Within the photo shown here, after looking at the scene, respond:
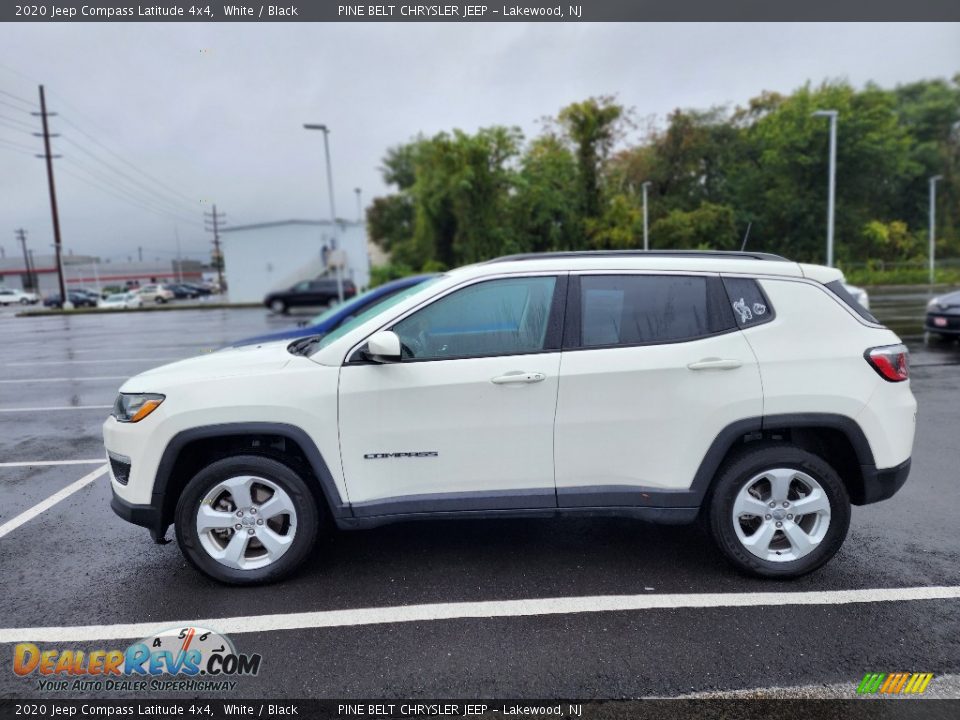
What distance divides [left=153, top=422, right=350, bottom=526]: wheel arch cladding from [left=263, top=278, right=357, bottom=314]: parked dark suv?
1196 inches

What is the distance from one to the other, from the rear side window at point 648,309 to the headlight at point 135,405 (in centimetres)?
237

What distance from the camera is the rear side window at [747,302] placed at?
12.3 ft

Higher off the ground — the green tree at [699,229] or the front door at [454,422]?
the green tree at [699,229]

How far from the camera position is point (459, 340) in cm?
375

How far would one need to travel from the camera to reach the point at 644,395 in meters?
3.61

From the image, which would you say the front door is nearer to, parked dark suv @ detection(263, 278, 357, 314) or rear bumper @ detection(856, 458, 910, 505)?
rear bumper @ detection(856, 458, 910, 505)

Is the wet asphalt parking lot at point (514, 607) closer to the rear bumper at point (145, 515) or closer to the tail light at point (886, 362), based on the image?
the rear bumper at point (145, 515)

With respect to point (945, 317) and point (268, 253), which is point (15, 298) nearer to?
point (268, 253)

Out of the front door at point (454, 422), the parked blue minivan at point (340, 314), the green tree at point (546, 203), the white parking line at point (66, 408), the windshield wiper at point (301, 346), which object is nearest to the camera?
the front door at point (454, 422)

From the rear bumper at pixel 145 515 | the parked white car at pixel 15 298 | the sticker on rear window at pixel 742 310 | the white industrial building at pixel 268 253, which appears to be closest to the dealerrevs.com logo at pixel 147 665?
the rear bumper at pixel 145 515

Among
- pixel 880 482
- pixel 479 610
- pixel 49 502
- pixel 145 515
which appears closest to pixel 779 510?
pixel 880 482

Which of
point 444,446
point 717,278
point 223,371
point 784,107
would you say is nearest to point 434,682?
point 444,446

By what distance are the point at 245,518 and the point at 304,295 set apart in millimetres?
31435

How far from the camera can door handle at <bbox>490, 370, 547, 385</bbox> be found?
358 cm
